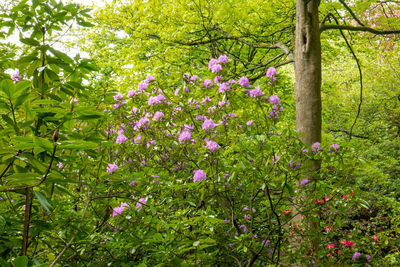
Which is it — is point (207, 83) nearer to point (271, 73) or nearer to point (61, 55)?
point (271, 73)

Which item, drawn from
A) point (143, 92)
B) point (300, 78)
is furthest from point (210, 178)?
point (300, 78)

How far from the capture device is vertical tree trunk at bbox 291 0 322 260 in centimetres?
405

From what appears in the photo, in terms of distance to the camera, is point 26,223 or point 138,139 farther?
point 138,139

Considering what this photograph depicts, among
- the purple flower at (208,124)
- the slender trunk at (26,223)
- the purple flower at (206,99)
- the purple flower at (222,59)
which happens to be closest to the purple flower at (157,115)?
the purple flower at (206,99)

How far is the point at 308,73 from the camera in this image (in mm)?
4117

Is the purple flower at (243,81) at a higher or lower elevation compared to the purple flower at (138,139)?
higher

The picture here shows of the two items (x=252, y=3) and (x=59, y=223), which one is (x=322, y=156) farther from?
(x=252, y=3)

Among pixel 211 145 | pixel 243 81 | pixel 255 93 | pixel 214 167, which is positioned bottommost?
pixel 214 167

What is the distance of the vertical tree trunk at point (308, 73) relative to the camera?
4.05m

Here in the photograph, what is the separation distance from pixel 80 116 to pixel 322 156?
1.94 meters

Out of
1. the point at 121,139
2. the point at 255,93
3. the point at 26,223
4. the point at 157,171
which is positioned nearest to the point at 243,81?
the point at 255,93

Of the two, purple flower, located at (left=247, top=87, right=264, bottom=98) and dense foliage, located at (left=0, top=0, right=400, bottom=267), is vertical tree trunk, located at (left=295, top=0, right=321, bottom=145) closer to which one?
dense foliage, located at (left=0, top=0, right=400, bottom=267)

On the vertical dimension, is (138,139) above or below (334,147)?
above

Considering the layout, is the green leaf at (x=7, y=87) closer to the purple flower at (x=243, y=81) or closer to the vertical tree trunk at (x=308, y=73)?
the purple flower at (x=243, y=81)
